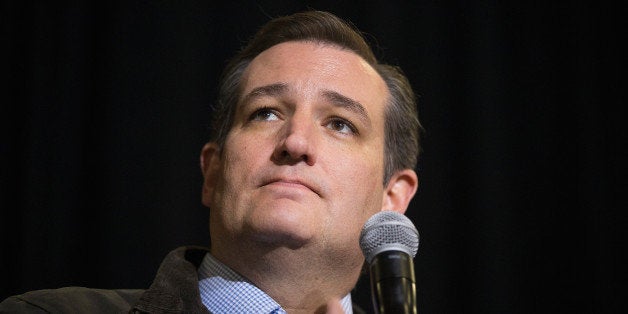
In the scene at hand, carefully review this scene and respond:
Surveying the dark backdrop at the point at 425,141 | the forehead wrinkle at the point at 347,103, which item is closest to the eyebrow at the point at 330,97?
the forehead wrinkle at the point at 347,103

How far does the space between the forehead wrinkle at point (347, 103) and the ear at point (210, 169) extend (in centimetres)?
40

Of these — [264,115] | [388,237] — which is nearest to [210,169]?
[264,115]

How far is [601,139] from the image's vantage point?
260cm

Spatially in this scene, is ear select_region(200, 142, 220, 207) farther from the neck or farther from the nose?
the nose

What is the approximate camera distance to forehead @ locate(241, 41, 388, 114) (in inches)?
66.4

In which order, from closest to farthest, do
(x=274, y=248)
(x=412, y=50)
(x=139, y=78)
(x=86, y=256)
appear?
1. (x=274, y=248)
2. (x=86, y=256)
3. (x=139, y=78)
4. (x=412, y=50)

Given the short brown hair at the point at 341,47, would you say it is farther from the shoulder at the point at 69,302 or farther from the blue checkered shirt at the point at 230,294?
the shoulder at the point at 69,302

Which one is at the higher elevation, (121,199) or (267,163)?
(267,163)

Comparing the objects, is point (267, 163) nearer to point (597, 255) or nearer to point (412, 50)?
point (412, 50)

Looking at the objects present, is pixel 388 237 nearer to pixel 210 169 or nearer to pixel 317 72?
pixel 317 72

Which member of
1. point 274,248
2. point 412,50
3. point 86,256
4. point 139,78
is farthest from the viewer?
point 412,50

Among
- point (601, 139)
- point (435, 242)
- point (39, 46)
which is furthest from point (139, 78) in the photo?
point (601, 139)

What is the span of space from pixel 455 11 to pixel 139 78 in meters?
1.36

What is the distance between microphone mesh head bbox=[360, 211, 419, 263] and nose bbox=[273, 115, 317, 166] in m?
0.49
